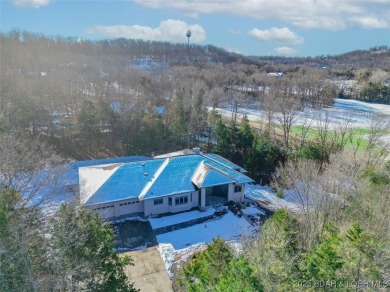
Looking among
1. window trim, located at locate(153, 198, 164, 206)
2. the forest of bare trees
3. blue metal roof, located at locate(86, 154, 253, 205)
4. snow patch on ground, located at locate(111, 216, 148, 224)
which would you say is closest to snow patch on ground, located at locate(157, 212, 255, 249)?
snow patch on ground, located at locate(111, 216, 148, 224)

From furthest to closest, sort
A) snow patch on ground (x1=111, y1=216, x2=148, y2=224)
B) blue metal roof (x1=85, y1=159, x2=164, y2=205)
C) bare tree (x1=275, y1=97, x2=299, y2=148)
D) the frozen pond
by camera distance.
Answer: the frozen pond → bare tree (x1=275, y1=97, x2=299, y2=148) → snow patch on ground (x1=111, y1=216, x2=148, y2=224) → blue metal roof (x1=85, y1=159, x2=164, y2=205)

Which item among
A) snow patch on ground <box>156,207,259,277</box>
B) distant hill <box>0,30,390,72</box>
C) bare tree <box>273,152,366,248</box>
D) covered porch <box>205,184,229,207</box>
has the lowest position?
snow patch on ground <box>156,207,259,277</box>

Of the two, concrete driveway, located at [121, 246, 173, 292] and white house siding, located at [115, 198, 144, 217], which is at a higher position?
white house siding, located at [115, 198, 144, 217]

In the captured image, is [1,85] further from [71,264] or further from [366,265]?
[366,265]

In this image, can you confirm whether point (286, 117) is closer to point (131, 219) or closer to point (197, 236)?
point (197, 236)

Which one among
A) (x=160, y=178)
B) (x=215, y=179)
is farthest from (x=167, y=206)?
(x=215, y=179)

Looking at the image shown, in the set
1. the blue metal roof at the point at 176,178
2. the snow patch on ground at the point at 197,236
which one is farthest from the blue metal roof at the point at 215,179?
the snow patch on ground at the point at 197,236

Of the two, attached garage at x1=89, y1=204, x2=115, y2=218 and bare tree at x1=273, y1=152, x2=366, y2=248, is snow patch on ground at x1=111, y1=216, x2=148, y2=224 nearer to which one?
attached garage at x1=89, y1=204, x2=115, y2=218
